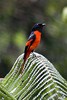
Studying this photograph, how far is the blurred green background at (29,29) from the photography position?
20.4ft

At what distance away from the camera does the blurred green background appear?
20.4 ft

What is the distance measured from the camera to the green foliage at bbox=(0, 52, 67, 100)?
1.51m

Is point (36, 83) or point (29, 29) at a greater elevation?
point (29, 29)

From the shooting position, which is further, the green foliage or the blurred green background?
the blurred green background

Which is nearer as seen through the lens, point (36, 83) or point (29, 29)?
point (36, 83)

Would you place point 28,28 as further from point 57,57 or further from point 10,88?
point 10,88

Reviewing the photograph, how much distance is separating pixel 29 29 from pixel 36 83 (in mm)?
5420

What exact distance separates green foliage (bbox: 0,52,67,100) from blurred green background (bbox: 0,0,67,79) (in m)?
3.61

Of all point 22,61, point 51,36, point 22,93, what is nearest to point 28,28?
point 51,36

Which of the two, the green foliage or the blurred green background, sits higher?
the blurred green background

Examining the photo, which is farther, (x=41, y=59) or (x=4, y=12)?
(x=4, y=12)

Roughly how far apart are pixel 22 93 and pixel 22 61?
1.63 feet

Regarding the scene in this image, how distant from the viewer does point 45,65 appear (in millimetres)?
1853

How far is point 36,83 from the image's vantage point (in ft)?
5.50
